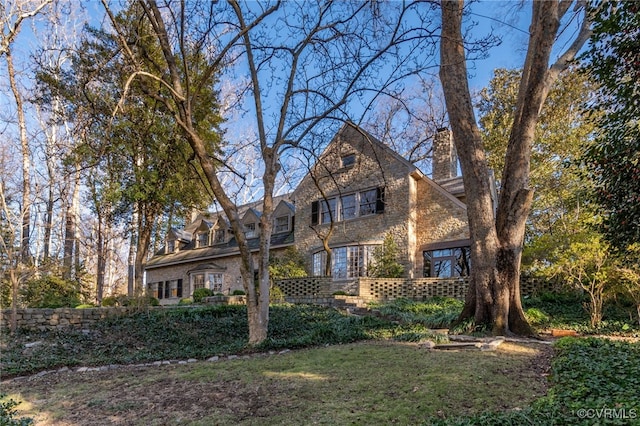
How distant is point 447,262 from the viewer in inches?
694

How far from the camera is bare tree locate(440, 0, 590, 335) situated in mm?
7941

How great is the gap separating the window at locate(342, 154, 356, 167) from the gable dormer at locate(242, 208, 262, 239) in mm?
6237

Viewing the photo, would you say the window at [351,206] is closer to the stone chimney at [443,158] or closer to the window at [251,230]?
the stone chimney at [443,158]

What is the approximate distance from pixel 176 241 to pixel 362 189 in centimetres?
1485

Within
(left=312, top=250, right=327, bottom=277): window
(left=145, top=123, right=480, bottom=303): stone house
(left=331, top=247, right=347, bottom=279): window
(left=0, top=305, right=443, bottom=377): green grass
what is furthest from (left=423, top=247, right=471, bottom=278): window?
(left=0, top=305, right=443, bottom=377): green grass

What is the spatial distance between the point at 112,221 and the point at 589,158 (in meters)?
17.0

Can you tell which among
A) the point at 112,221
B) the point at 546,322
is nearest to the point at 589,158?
the point at 546,322

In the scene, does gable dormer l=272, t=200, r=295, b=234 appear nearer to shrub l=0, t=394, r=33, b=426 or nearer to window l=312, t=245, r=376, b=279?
window l=312, t=245, r=376, b=279

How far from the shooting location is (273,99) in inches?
368

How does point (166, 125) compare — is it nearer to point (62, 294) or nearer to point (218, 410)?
point (62, 294)

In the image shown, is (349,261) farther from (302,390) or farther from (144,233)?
(302,390)

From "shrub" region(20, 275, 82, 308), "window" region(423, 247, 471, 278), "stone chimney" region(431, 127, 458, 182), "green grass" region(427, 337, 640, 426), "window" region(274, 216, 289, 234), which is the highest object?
"stone chimney" region(431, 127, 458, 182)

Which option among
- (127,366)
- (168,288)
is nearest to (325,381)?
(127,366)

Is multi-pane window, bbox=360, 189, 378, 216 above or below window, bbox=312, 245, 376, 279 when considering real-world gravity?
above
